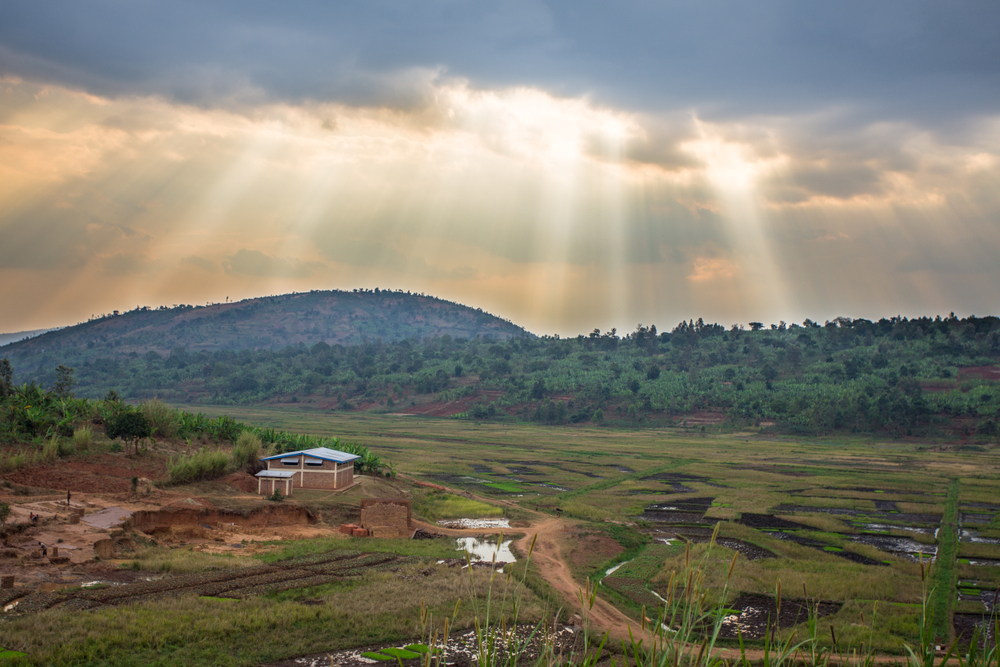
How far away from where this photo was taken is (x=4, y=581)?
16062 mm

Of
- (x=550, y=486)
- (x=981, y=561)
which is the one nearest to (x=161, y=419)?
(x=550, y=486)

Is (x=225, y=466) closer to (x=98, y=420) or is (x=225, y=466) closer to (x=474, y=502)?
(x=98, y=420)

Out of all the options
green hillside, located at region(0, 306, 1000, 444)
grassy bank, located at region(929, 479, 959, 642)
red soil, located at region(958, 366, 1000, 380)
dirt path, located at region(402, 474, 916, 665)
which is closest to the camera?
dirt path, located at region(402, 474, 916, 665)

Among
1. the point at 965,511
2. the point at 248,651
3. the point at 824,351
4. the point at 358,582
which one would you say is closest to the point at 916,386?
the point at 824,351

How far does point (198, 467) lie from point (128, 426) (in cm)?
393

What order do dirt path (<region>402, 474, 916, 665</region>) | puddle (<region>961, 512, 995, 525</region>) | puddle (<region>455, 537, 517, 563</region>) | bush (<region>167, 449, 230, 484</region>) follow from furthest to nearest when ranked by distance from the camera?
puddle (<region>961, 512, 995, 525</region>) < bush (<region>167, 449, 230, 484</region>) < puddle (<region>455, 537, 517, 563</region>) < dirt path (<region>402, 474, 916, 665</region>)

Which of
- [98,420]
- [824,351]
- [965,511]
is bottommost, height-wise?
[965,511]

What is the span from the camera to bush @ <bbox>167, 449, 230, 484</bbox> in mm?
29797

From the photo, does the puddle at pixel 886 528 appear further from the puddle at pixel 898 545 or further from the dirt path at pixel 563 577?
the dirt path at pixel 563 577

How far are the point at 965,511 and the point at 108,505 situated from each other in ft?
122

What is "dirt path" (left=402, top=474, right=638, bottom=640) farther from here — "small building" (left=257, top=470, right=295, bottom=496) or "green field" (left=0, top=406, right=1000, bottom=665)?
"small building" (left=257, top=470, right=295, bottom=496)

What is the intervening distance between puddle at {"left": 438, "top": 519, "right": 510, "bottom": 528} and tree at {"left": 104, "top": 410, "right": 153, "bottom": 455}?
14067 mm

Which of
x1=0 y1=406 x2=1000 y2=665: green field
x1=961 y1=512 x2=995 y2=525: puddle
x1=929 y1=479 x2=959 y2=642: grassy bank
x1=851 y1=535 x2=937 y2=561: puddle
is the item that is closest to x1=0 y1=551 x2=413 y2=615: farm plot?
x1=0 y1=406 x2=1000 y2=665: green field

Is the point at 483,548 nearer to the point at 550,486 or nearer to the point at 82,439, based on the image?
the point at 550,486
